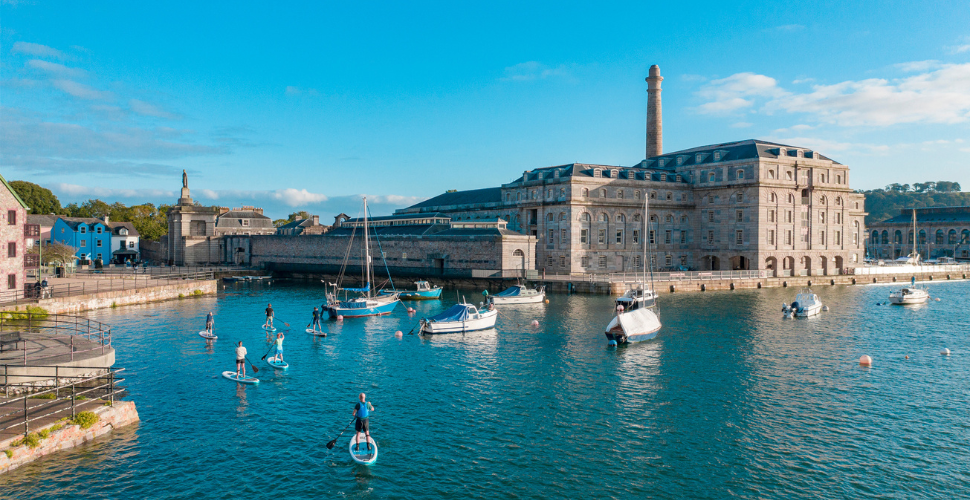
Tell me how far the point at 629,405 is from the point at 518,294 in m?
34.9

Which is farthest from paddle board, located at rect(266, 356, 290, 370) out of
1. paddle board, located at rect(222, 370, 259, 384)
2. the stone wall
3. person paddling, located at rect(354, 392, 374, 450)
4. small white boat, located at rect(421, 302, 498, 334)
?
person paddling, located at rect(354, 392, 374, 450)

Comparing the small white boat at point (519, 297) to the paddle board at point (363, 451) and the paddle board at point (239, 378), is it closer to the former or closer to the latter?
the paddle board at point (239, 378)

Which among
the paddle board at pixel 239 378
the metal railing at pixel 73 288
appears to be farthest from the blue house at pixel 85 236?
the paddle board at pixel 239 378

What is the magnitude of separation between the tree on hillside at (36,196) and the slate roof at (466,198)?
228 feet

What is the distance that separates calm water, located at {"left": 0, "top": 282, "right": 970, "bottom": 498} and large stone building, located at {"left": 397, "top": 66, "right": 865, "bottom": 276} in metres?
40.5

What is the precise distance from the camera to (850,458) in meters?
20.1

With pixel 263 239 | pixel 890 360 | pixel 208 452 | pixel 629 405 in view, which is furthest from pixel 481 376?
pixel 263 239

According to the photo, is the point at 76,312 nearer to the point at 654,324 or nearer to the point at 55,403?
the point at 55,403

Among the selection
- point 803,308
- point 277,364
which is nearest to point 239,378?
point 277,364

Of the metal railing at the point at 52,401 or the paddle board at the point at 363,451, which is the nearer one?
the metal railing at the point at 52,401

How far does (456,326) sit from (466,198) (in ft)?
228

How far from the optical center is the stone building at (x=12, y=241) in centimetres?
4009

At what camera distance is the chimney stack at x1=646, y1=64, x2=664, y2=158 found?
10388 cm

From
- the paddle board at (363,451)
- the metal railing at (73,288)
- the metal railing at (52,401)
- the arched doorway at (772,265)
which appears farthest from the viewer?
the arched doorway at (772,265)
